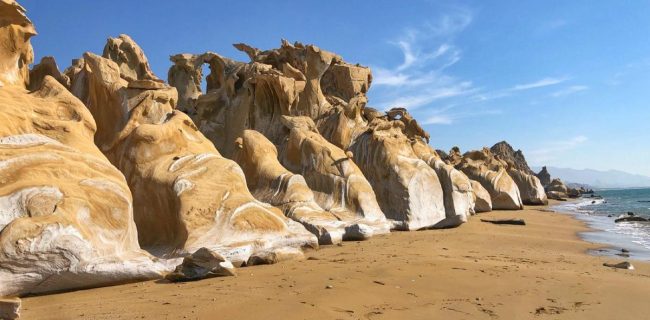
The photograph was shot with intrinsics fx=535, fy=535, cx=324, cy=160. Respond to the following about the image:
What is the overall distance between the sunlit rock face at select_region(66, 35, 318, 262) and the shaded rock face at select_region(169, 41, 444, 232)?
2.97 metres

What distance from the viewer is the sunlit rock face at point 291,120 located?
10500 mm

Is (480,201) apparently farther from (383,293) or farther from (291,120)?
(383,293)

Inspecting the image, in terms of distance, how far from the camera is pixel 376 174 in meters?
12.4

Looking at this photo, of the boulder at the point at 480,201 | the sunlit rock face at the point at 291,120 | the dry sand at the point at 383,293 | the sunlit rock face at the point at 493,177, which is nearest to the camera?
the dry sand at the point at 383,293

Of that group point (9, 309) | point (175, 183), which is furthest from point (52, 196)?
point (175, 183)

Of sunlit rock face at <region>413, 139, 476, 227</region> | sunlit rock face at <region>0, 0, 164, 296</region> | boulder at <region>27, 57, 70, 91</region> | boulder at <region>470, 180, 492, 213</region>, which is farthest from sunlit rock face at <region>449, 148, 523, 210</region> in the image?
sunlit rock face at <region>0, 0, 164, 296</region>

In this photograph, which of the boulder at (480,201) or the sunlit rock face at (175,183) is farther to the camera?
the boulder at (480,201)

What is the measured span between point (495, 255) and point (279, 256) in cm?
337

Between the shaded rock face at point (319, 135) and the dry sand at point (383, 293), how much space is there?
12.4ft

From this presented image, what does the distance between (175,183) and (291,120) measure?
19.8ft

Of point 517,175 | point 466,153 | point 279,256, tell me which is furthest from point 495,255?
point 517,175

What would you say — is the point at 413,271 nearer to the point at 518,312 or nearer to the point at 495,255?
the point at 518,312

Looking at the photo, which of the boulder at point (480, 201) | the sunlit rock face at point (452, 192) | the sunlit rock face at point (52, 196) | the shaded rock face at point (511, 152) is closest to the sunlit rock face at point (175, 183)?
the sunlit rock face at point (52, 196)

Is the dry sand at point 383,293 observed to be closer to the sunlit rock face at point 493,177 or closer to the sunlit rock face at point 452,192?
the sunlit rock face at point 452,192
